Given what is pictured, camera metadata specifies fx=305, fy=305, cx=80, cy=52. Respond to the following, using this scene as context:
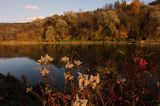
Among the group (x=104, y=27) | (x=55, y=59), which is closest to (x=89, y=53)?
(x=55, y=59)

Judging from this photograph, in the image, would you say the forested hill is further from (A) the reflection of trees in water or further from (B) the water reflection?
(B) the water reflection

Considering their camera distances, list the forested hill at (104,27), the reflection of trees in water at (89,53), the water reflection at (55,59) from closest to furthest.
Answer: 1. the water reflection at (55,59)
2. the reflection of trees in water at (89,53)
3. the forested hill at (104,27)

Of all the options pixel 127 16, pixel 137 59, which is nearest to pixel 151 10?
pixel 127 16

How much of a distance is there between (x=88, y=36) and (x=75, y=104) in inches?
Answer: 3402

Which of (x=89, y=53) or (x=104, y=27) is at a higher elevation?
(x=104, y=27)

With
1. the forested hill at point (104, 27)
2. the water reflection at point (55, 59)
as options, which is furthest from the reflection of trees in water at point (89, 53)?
the forested hill at point (104, 27)

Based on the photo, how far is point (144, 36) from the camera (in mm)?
79000

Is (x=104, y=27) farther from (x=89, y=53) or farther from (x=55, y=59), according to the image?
(x=55, y=59)

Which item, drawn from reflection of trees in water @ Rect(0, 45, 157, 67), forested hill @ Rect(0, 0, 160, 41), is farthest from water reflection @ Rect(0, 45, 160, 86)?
forested hill @ Rect(0, 0, 160, 41)

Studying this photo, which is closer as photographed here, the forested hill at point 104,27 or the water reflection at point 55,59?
the water reflection at point 55,59

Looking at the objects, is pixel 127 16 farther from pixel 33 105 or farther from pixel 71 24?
pixel 33 105

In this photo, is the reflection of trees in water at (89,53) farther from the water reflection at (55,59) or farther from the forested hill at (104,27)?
the forested hill at (104,27)

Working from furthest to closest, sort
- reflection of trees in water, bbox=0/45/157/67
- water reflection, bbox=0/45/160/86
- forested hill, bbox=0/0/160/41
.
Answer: forested hill, bbox=0/0/160/41 < reflection of trees in water, bbox=0/45/157/67 < water reflection, bbox=0/45/160/86

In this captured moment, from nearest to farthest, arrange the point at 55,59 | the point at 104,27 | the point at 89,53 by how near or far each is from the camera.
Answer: the point at 55,59, the point at 89,53, the point at 104,27
